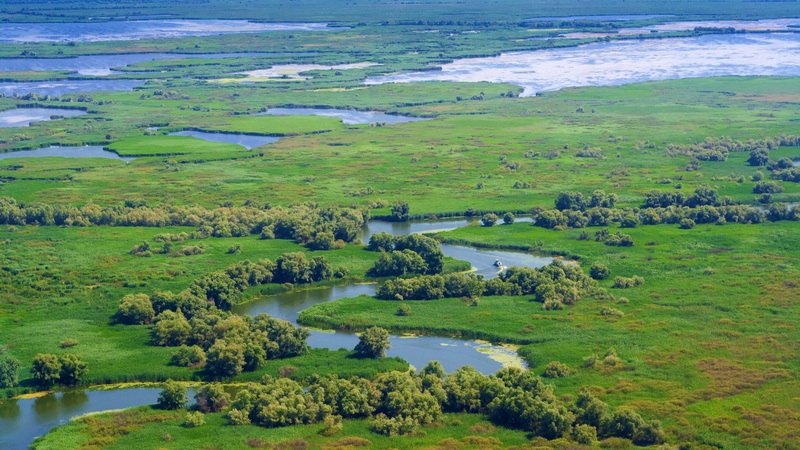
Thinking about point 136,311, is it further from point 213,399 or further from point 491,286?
point 491,286

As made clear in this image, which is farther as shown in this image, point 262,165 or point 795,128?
point 795,128

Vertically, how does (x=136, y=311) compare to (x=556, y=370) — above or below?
above

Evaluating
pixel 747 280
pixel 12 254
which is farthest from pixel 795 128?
pixel 12 254

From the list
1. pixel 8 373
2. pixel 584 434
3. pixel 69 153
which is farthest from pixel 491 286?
pixel 69 153

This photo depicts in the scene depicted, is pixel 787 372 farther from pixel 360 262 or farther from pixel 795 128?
pixel 795 128

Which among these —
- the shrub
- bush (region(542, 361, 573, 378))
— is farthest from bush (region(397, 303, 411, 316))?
the shrub

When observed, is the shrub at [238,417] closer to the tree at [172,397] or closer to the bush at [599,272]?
the tree at [172,397]
